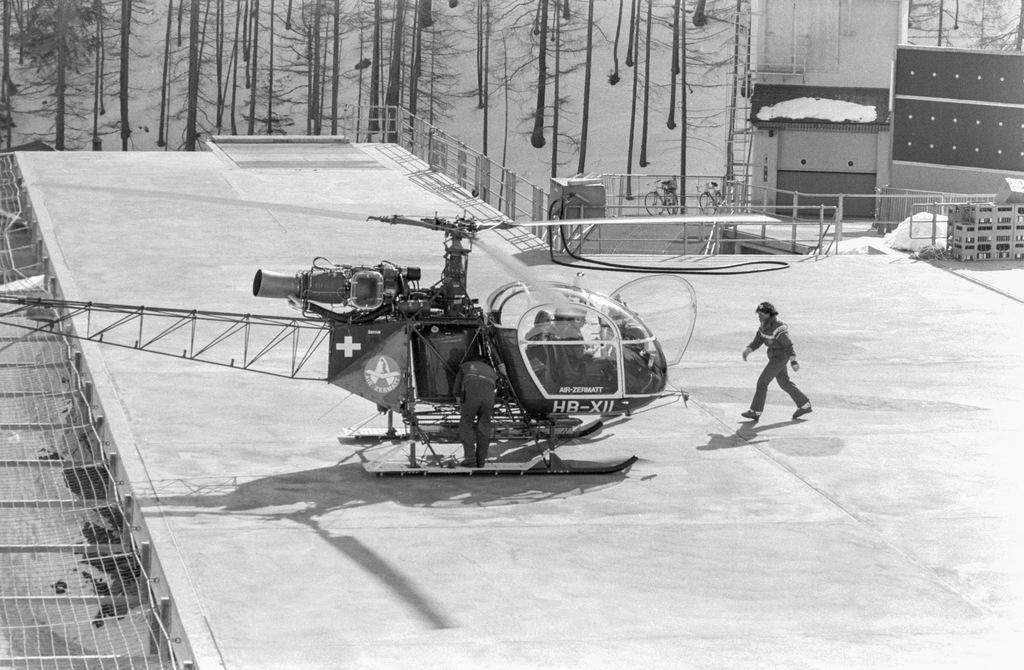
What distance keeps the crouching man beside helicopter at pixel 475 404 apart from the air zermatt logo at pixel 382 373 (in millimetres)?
627

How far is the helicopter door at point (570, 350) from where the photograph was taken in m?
15.1

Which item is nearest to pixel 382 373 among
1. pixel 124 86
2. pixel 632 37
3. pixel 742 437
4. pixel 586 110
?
pixel 742 437

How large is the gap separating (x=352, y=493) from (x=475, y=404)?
1.53m

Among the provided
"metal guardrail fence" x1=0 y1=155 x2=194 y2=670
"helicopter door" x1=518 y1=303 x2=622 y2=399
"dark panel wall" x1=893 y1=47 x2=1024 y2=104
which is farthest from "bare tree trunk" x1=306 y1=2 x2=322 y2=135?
"helicopter door" x1=518 y1=303 x2=622 y2=399

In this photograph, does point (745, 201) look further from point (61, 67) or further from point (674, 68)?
point (61, 67)

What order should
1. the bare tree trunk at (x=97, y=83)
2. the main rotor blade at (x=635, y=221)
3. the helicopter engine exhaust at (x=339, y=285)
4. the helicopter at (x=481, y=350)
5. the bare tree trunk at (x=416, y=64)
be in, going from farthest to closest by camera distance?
the bare tree trunk at (x=416, y=64) < the bare tree trunk at (x=97, y=83) < the helicopter at (x=481, y=350) < the helicopter engine exhaust at (x=339, y=285) < the main rotor blade at (x=635, y=221)

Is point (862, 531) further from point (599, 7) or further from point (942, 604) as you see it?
point (599, 7)

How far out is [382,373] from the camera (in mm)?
15117

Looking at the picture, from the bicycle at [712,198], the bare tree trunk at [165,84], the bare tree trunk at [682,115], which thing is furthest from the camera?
the bare tree trunk at [165,84]

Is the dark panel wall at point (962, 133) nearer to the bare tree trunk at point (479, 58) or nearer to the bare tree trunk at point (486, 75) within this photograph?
the bare tree trunk at point (486, 75)

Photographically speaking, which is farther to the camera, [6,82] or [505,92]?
[505,92]

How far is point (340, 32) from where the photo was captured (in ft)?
226

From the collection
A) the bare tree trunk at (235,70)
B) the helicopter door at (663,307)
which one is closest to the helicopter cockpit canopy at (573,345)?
the helicopter door at (663,307)

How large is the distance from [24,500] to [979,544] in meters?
9.81
